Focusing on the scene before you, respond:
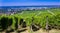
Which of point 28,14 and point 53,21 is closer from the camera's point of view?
point 28,14

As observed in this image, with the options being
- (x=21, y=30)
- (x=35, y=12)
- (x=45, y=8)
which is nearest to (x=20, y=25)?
(x=21, y=30)

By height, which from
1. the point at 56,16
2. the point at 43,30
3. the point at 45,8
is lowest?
the point at 43,30

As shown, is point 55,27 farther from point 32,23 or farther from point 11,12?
point 11,12

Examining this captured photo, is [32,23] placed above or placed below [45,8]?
below

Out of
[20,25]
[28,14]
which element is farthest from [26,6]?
[20,25]

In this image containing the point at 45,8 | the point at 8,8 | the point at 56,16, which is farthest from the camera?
the point at 56,16

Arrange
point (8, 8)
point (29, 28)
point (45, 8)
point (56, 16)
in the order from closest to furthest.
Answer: point (8, 8)
point (45, 8)
point (29, 28)
point (56, 16)

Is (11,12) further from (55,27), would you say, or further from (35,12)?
(55,27)
